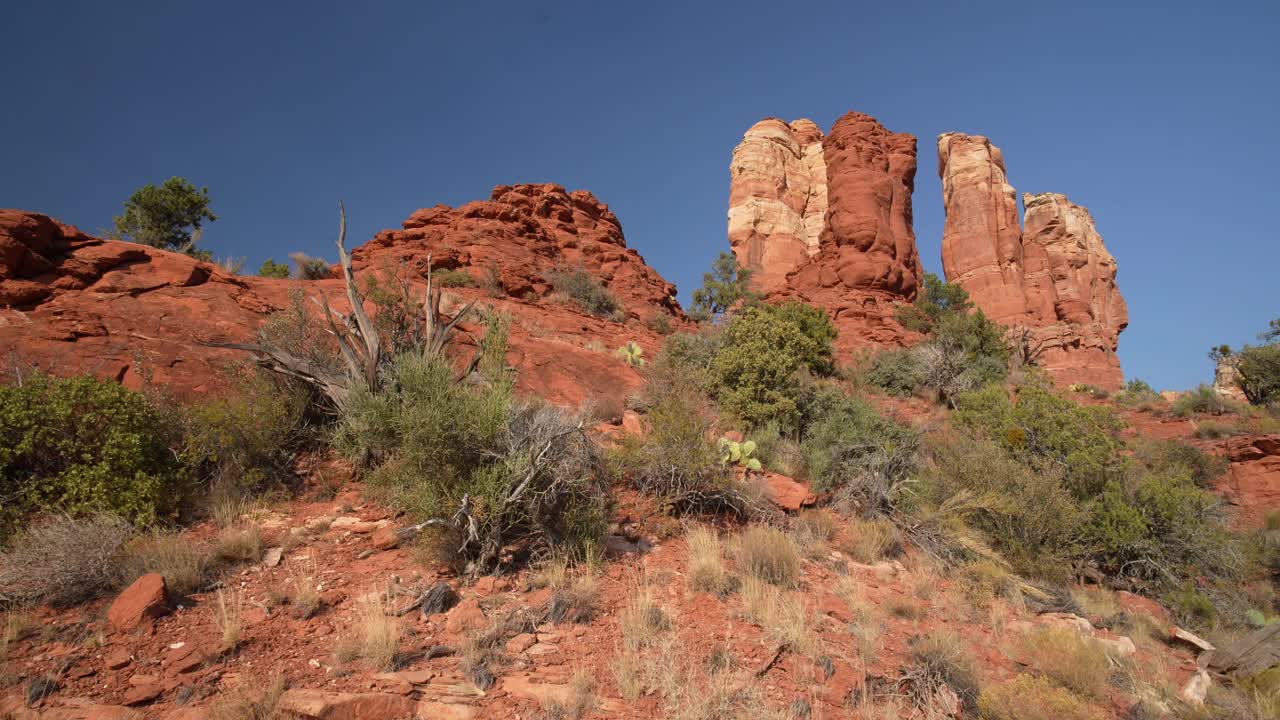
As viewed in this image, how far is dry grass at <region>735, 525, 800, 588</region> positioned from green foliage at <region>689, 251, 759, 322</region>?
20708 millimetres

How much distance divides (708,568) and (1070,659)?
307 cm

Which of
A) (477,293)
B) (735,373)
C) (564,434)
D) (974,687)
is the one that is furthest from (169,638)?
(477,293)

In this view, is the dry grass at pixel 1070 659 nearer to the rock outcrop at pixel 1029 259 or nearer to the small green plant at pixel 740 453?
the small green plant at pixel 740 453

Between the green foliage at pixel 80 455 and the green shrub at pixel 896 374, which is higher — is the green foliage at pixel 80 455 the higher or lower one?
the lower one

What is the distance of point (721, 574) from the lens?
5461mm

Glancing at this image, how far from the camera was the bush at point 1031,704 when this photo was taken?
3906 mm

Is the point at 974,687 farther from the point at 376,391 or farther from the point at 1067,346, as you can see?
the point at 1067,346

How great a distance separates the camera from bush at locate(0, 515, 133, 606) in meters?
4.22

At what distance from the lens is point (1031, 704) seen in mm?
3945

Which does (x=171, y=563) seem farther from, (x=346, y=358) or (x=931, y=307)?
(x=931, y=307)

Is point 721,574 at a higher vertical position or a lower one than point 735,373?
lower

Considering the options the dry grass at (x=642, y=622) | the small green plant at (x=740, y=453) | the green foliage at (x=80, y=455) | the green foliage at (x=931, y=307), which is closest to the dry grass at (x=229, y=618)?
the green foliage at (x=80, y=455)

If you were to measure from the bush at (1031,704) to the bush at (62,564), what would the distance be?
6688 millimetres

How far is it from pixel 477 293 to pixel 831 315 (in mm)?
17926
